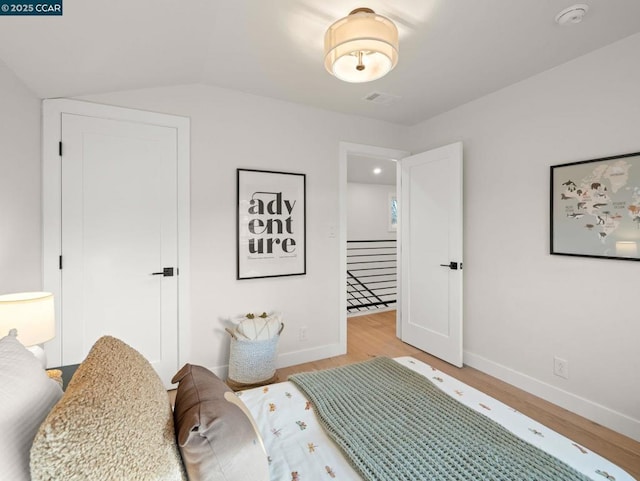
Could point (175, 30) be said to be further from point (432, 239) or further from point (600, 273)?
point (600, 273)

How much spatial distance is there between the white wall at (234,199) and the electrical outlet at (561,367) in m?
1.82

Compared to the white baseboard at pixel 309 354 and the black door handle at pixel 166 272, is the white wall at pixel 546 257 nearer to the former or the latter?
the white baseboard at pixel 309 354

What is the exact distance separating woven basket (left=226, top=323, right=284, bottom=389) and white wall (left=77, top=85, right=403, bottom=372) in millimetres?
243

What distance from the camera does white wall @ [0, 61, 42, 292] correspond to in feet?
5.72

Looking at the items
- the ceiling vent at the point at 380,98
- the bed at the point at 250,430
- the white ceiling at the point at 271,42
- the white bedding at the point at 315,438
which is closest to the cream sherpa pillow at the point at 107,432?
the bed at the point at 250,430

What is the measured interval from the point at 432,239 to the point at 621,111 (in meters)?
1.70

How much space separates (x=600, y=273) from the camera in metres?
2.21

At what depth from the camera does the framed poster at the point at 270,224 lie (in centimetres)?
287

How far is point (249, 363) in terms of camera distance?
8.52 ft

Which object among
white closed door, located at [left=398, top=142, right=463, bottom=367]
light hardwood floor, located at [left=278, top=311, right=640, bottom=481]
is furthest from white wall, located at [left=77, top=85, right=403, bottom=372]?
white closed door, located at [left=398, top=142, right=463, bottom=367]

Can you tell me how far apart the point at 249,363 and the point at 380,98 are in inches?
100

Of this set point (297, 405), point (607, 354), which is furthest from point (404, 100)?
point (297, 405)

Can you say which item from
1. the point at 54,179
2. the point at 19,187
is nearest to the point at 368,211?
the point at 54,179

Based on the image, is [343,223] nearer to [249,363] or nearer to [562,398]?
[249,363]
